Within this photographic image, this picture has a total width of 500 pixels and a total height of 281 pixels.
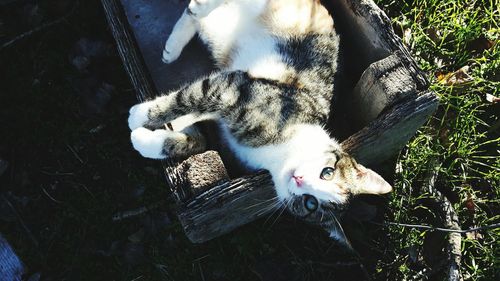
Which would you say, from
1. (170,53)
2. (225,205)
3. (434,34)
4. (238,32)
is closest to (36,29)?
(170,53)

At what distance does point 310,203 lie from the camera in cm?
200

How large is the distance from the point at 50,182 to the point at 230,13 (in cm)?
123

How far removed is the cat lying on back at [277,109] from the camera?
6.50 ft

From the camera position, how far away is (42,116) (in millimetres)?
2570

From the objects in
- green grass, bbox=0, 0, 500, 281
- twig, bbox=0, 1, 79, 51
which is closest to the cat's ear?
green grass, bbox=0, 0, 500, 281

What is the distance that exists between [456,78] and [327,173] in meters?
1.07

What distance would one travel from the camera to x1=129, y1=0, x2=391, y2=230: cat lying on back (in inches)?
78.0

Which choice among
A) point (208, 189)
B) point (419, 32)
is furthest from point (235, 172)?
point (419, 32)

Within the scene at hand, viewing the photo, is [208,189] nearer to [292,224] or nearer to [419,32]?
[292,224]

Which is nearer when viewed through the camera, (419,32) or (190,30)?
(190,30)

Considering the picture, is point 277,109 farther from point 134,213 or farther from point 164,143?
point 134,213

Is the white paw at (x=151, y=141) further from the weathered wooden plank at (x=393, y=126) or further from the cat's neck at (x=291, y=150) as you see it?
the weathered wooden plank at (x=393, y=126)

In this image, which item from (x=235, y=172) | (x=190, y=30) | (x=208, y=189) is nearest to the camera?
(x=208, y=189)

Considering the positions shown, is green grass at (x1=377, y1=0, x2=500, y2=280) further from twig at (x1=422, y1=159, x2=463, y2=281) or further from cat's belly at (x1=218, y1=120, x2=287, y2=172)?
cat's belly at (x1=218, y1=120, x2=287, y2=172)
